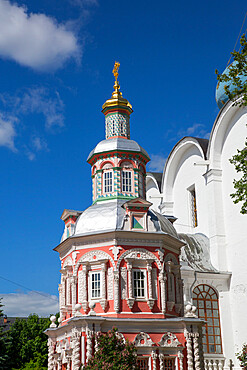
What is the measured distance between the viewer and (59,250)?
22.5 metres

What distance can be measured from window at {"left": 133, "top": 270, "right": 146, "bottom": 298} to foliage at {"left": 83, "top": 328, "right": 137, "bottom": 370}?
6.25ft

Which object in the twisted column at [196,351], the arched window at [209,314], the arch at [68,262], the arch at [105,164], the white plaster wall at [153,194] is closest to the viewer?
the twisted column at [196,351]

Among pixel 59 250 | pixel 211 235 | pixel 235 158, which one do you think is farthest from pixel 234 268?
pixel 235 158

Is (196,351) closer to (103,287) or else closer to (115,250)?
(103,287)

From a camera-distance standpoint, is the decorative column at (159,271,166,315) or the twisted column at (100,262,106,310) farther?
the decorative column at (159,271,166,315)

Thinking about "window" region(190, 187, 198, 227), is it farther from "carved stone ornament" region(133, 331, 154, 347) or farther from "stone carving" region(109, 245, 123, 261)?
"carved stone ornament" region(133, 331, 154, 347)

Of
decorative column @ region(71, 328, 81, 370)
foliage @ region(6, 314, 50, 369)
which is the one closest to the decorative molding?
decorative column @ region(71, 328, 81, 370)

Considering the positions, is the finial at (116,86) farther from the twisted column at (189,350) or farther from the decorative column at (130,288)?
the twisted column at (189,350)

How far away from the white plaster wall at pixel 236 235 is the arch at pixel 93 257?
971 cm

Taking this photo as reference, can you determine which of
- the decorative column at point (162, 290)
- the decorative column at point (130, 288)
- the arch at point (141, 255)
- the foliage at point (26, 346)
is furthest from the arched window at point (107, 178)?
the foliage at point (26, 346)

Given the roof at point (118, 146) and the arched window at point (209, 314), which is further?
the arched window at point (209, 314)

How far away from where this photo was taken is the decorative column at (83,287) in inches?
781

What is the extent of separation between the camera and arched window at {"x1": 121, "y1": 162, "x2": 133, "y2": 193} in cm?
2278

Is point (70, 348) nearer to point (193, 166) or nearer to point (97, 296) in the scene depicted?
point (97, 296)
